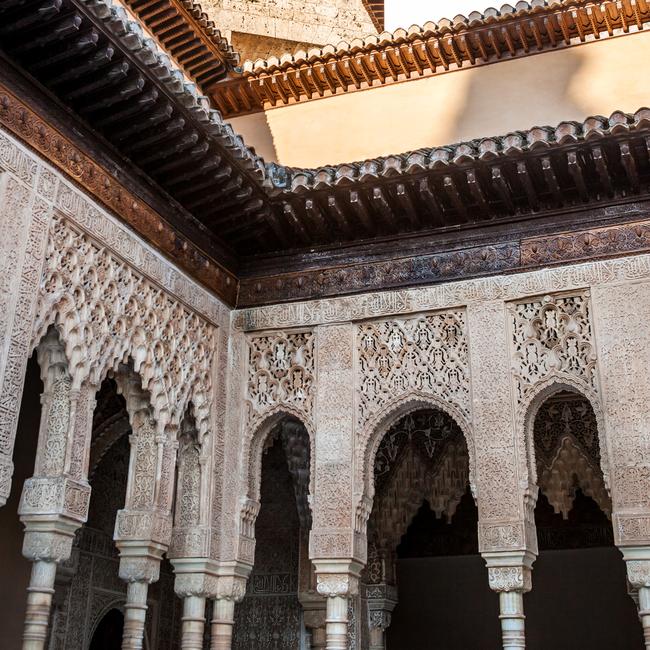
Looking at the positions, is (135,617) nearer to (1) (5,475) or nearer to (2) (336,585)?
(2) (336,585)

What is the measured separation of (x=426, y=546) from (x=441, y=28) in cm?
581

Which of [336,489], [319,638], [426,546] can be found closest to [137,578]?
[336,489]

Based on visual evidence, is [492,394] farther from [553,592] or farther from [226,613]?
[553,592]

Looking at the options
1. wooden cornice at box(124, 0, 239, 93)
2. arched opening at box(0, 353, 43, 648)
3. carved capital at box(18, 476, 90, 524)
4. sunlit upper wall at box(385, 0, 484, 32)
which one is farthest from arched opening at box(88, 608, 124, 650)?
sunlit upper wall at box(385, 0, 484, 32)

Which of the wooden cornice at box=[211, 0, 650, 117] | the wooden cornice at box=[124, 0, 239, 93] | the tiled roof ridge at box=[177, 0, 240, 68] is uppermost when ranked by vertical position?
the tiled roof ridge at box=[177, 0, 240, 68]

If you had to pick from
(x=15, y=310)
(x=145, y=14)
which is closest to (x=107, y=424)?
(x=15, y=310)

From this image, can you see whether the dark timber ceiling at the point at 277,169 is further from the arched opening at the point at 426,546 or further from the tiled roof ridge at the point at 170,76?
the arched opening at the point at 426,546

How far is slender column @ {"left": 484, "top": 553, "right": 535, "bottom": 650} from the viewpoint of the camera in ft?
→ 20.5

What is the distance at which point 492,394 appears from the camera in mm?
6688

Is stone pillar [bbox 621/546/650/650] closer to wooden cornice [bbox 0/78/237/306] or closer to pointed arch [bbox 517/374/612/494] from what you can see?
pointed arch [bbox 517/374/612/494]

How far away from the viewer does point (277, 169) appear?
7074mm

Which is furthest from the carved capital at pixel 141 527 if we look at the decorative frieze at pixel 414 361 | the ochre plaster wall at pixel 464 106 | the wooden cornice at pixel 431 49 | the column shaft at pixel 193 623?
the wooden cornice at pixel 431 49

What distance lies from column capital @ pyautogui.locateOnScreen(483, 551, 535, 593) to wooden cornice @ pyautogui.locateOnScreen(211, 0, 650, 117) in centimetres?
476

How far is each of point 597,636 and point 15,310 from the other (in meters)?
7.37
